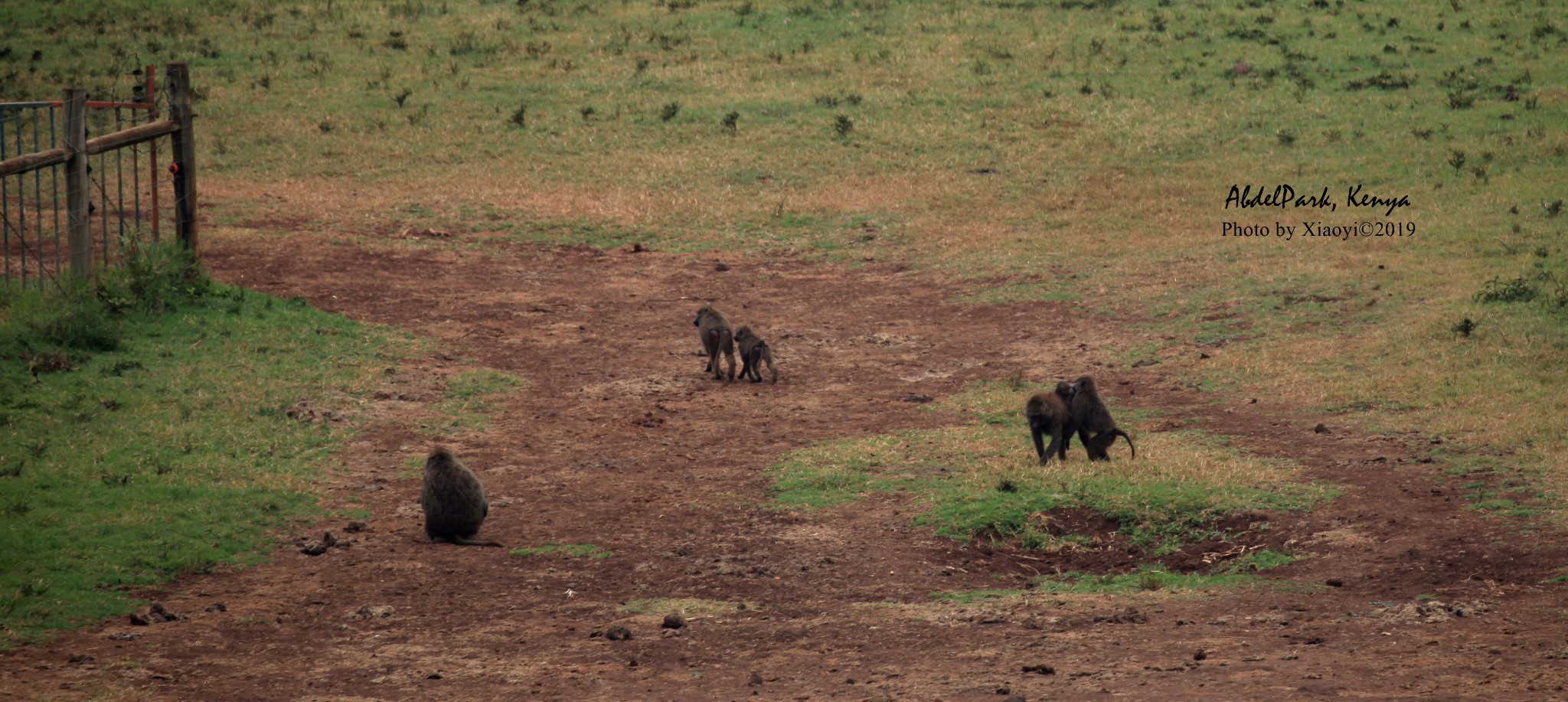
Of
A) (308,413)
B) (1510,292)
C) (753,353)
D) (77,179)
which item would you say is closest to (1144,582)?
(753,353)

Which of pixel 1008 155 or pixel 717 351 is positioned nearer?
pixel 717 351

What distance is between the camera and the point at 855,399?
47.8 feet

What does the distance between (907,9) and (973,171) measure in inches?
398

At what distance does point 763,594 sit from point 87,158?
9.50 meters

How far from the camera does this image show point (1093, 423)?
37.8 ft

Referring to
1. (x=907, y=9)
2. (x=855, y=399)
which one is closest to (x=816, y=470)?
(x=855, y=399)

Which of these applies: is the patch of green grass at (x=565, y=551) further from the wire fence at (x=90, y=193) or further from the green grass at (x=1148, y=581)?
the wire fence at (x=90, y=193)

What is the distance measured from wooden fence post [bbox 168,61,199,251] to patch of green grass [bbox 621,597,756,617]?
9.68 m

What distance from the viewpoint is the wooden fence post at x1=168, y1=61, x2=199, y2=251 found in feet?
51.2

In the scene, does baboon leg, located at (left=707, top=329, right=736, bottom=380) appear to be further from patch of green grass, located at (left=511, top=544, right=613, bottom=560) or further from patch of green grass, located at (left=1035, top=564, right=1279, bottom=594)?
patch of green grass, located at (left=1035, top=564, right=1279, bottom=594)

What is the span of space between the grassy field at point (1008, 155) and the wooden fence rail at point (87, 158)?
4953mm

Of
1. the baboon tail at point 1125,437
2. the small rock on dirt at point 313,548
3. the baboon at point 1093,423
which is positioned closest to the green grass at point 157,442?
the small rock on dirt at point 313,548

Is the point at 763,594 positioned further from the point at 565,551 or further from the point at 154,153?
the point at 154,153

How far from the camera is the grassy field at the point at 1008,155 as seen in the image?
1423 centimetres
